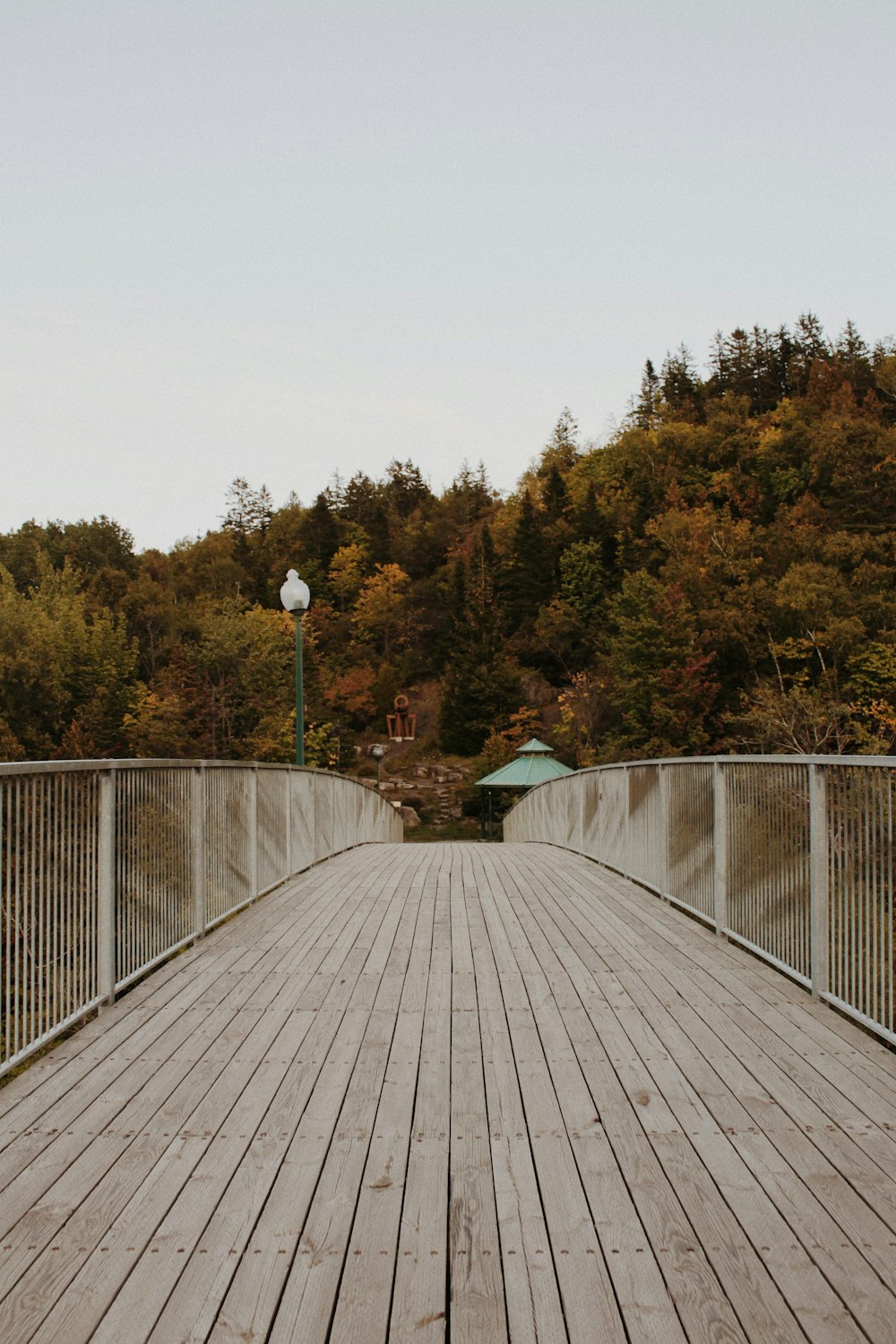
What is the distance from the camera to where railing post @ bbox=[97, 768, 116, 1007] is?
4.17 m

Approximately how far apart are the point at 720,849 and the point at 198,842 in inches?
115

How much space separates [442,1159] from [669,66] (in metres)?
15.6

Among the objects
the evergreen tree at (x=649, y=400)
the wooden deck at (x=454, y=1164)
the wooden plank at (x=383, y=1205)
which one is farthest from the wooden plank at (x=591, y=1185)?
the evergreen tree at (x=649, y=400)

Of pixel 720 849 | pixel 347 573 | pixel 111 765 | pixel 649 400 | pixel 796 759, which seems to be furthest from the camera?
pixel 649 400

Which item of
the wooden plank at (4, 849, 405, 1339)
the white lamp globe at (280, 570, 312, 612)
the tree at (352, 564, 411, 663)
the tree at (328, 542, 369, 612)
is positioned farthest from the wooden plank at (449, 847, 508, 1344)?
the tree at (328, 542, 369, 612)

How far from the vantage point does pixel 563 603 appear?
57000 millimetres

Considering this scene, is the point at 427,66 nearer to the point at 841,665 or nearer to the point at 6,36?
the point at 6,36

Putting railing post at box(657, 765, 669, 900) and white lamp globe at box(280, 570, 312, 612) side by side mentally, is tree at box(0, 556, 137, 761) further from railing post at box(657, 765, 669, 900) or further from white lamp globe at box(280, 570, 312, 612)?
railing post at box(657, 765, 669, 900)

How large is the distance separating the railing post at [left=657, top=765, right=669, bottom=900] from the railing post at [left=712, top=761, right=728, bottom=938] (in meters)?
1.24

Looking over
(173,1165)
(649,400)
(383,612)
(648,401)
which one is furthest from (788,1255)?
(648,401)

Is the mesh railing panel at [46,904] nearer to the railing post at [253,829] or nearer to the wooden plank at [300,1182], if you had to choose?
the wooden plank at [300,1182]

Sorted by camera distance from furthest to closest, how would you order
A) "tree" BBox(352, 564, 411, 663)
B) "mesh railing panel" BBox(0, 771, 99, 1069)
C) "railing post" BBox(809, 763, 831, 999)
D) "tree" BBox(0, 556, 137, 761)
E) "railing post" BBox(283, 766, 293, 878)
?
1. "tree" BBox(352, 564, 411, 663)
2. "tree" BBox(0, 556, 137, 761)
3. "railing post" BBox(283, 766, 293, 878)
4. "railing post" BBox(809, 763, 831, 999)
5. "mesh railing panel" BBox(0, 771, 99, 1069)

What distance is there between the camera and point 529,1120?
2.96 m

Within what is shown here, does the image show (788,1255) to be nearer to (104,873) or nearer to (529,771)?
(104,873)
